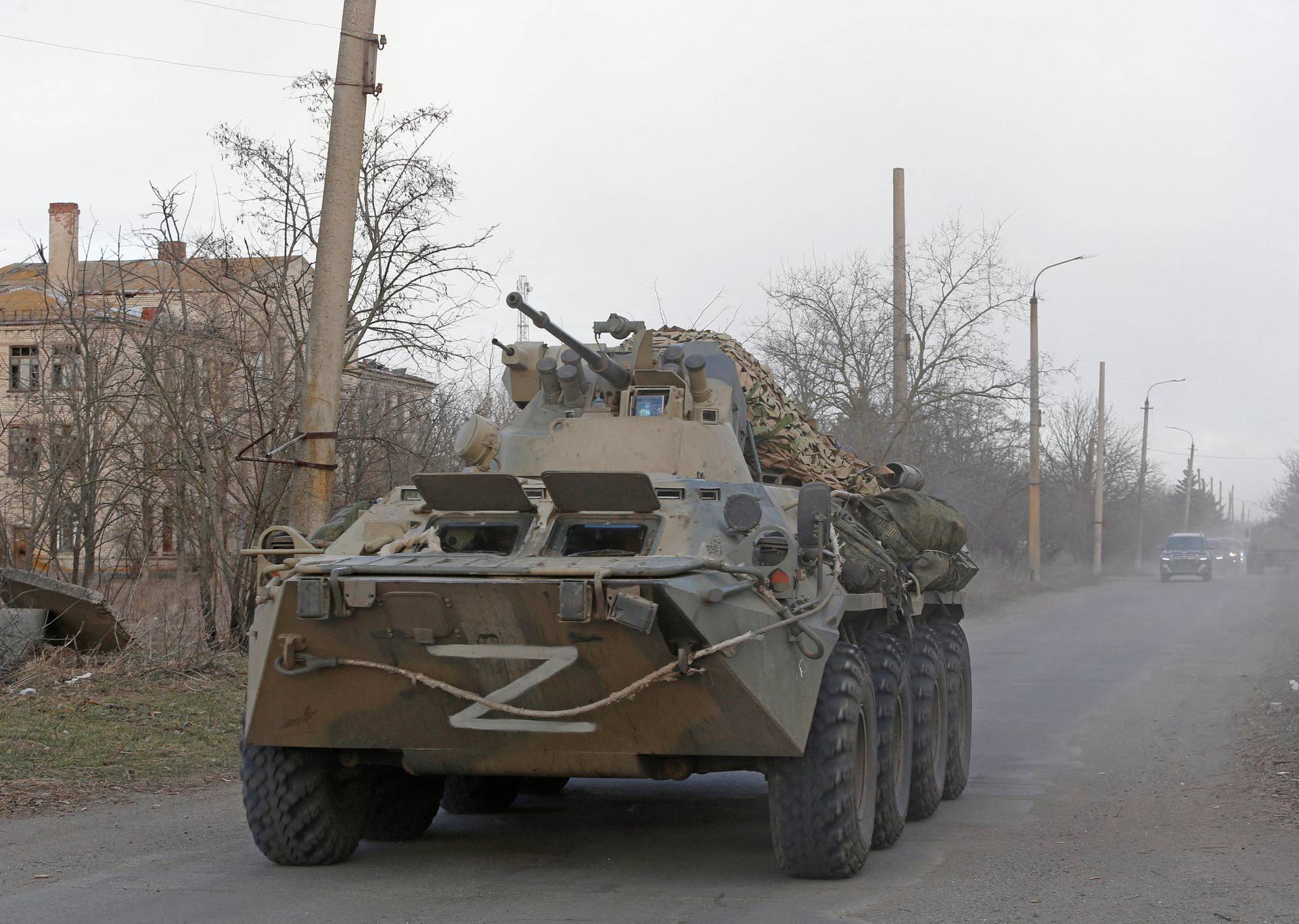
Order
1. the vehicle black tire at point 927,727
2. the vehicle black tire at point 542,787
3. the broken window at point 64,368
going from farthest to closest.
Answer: the broken window at point 64,368, the vehicle black tire at point 542,787, the vehicle black tire at point 927,727

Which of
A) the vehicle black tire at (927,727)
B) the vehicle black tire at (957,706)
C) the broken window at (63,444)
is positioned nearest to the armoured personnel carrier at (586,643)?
the vehicle black tire at (927,727)

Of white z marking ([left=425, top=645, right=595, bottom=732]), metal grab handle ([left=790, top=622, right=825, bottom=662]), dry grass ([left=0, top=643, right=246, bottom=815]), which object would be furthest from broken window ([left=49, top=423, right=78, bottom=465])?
metal grab handle ([left=790, top=622, right=825, bottom=662])

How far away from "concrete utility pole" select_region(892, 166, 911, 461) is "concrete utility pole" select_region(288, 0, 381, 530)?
11.5 metres

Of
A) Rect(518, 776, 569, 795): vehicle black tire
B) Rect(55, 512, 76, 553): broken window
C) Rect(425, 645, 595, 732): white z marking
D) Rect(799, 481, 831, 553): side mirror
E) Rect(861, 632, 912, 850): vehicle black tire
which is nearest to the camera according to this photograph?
Rect(425, 645, 595, 732): white z marking

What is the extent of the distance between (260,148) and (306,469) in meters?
4.69

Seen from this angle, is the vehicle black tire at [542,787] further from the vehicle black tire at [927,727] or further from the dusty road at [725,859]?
the vehicle black tire at [927,727]

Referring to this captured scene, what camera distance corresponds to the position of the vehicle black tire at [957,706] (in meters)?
9.50

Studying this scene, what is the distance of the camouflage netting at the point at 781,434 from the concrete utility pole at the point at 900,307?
1172cm

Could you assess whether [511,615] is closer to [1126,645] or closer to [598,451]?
[598,451]

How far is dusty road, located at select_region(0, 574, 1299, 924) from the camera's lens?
6.17 meters

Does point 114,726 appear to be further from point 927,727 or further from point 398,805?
point 927,727

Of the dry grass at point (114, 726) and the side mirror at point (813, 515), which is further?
the dry grass at point (114, 726)

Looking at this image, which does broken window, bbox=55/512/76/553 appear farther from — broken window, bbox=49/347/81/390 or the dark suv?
the dark suv

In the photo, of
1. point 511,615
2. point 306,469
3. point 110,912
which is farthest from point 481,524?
point 306,469
